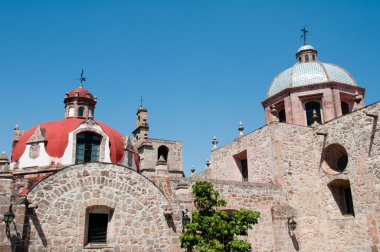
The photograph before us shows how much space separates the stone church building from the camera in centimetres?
1077

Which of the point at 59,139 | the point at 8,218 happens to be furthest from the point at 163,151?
the point at 8,218

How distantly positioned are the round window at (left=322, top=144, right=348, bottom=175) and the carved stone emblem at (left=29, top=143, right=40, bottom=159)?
46.6 feet

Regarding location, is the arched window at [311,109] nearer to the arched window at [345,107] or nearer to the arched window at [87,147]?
the arched window at [345,107]

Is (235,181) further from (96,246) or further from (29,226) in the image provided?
(29,226)

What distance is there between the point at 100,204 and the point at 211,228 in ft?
12.2

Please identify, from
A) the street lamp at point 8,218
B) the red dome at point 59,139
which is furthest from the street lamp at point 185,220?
the red dome at point 59,139

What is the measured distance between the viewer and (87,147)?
60.3 ft

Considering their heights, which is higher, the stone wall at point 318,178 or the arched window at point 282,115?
the arched window at point 282,115

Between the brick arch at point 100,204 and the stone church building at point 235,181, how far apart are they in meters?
0.03

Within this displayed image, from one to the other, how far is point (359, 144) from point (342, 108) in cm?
649

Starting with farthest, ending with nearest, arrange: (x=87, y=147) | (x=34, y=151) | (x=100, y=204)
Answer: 1. (x=87, y=147)
2. (x=34, y=151)
3. (x=100, y=204)

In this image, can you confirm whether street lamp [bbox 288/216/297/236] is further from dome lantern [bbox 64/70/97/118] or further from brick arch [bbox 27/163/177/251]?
dome lantern [bbox 64/70/97/118]

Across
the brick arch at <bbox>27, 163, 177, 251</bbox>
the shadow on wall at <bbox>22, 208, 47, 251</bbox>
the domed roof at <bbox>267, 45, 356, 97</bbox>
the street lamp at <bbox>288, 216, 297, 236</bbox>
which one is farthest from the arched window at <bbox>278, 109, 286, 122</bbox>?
the shadow on wall at <bbox>22, 208, 47, 251</bbox>

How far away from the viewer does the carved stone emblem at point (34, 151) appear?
17703 mm
